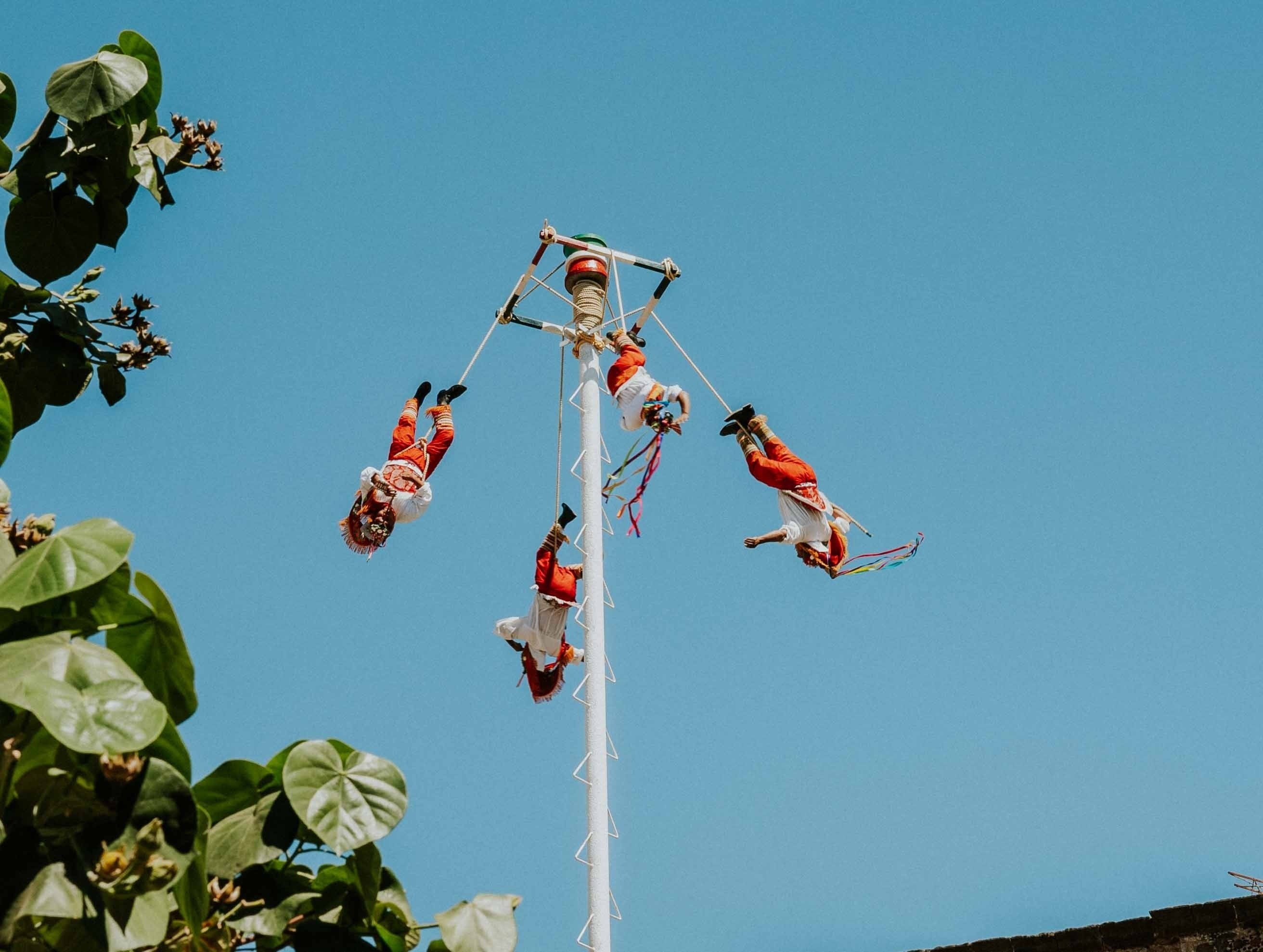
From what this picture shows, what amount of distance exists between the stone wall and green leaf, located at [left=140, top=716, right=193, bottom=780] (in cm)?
A: 419

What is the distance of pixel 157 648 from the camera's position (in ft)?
10.0

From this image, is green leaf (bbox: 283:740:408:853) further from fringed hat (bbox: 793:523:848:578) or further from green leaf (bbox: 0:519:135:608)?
fringed hat (bbox: 793:523:848:578)

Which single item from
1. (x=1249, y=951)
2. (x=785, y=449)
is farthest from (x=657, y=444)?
(x=1249, y=951)

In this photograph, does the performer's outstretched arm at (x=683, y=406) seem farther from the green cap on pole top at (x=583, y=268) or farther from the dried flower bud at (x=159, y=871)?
the dried flower bud at (x=159, y=871)

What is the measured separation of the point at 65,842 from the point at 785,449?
Answer: 655cm

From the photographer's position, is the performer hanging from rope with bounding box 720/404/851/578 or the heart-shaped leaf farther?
the performer hanging from rope with bounding box 720/404/851/578

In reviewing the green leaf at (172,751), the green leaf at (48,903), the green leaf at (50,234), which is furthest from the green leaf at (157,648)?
the green leaf at (50,234)

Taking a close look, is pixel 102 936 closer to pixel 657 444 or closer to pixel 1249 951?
pixel 1249 951

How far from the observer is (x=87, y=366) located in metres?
4.34

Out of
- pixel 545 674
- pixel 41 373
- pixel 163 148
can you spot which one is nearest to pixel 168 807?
pixel 41 373

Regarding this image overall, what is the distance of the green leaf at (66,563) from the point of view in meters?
2.84

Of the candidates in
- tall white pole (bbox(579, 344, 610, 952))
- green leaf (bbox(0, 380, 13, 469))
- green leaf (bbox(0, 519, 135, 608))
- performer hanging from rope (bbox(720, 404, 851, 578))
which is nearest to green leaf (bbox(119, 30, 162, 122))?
green leaf (bbox(0, 380, 13, 469))

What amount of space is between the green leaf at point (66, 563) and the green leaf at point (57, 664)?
0.10 m

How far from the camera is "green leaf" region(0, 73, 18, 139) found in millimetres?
4051
